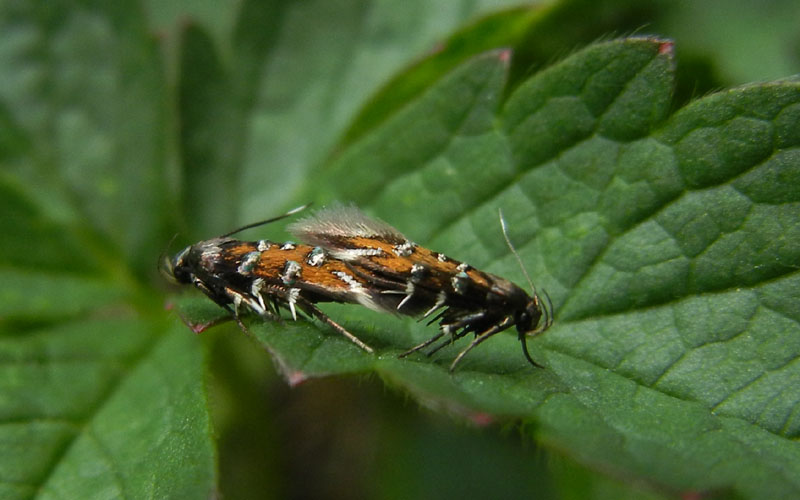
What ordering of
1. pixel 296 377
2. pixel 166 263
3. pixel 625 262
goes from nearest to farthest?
pixel 296 377
pixel 625 262
pixel 166 263

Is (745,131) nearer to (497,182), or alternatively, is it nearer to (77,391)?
(497,182)

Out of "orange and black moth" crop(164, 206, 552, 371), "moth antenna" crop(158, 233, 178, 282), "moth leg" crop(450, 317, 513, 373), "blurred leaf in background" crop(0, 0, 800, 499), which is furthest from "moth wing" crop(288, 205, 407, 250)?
"moth antenna" crop(158, 233, 178, 282)

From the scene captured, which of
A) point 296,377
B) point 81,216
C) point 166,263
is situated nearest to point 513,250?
point 296,377

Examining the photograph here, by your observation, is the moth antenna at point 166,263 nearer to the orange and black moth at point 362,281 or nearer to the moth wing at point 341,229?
the orange and black moth at point 362,281

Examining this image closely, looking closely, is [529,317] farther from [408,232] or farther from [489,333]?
[408,232]

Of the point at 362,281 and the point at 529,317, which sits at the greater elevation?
the point at 362,281

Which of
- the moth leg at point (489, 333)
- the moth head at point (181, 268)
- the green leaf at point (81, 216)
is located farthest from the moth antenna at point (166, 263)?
the moth leg at point (489, 333)

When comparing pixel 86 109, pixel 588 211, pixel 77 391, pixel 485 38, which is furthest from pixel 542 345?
pixel 86 109
